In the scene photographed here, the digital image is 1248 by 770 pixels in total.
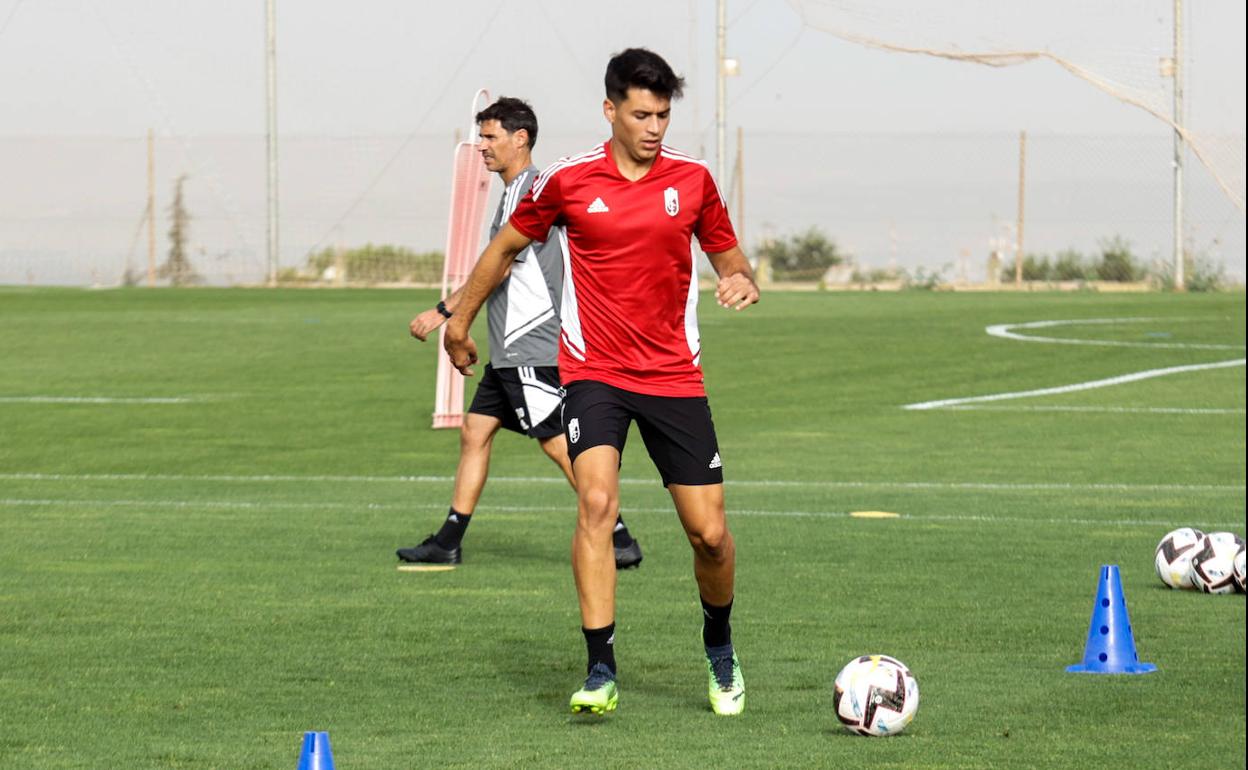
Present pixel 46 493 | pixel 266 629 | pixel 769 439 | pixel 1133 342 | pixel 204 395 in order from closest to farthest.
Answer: pixel 266 629
pixel 46 493
pixel 769 439
pixel 204 395
pixel 1133 342

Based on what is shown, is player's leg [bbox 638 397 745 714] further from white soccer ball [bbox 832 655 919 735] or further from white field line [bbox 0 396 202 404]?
white field line [bbox 0 396 202 404]

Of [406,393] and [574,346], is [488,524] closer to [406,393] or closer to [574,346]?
[574,346]

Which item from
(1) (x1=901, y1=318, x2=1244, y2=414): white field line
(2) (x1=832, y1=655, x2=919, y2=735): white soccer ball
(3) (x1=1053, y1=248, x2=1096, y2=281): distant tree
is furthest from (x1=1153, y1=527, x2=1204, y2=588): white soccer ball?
(3) (x1=1053, y1=248, x2=1096, y2=281): distant tree

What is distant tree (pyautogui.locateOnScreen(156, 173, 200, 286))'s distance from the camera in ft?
141

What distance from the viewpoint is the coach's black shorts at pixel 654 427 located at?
7426 mm

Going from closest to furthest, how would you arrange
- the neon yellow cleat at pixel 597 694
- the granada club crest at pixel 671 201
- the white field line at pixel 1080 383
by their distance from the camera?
the neon yellow cleat at pixel 597 694 → the granada club crest at pixel 671 201 → the white field line at pixel 1080 383

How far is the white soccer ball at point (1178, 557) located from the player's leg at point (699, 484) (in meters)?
3.25

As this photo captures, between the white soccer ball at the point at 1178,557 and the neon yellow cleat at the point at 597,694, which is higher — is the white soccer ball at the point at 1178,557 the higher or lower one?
the higher one

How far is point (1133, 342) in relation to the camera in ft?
93.9

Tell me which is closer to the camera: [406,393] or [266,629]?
[266,629]

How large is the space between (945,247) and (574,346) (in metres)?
40.6

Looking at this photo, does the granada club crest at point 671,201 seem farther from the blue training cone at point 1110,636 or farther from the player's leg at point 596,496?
the blue training cone at point 1110,636

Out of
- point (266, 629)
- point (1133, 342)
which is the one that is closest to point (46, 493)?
point (266, 629)

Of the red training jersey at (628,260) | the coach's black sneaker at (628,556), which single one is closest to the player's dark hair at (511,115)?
the coach's black sneaker at (628,556)
